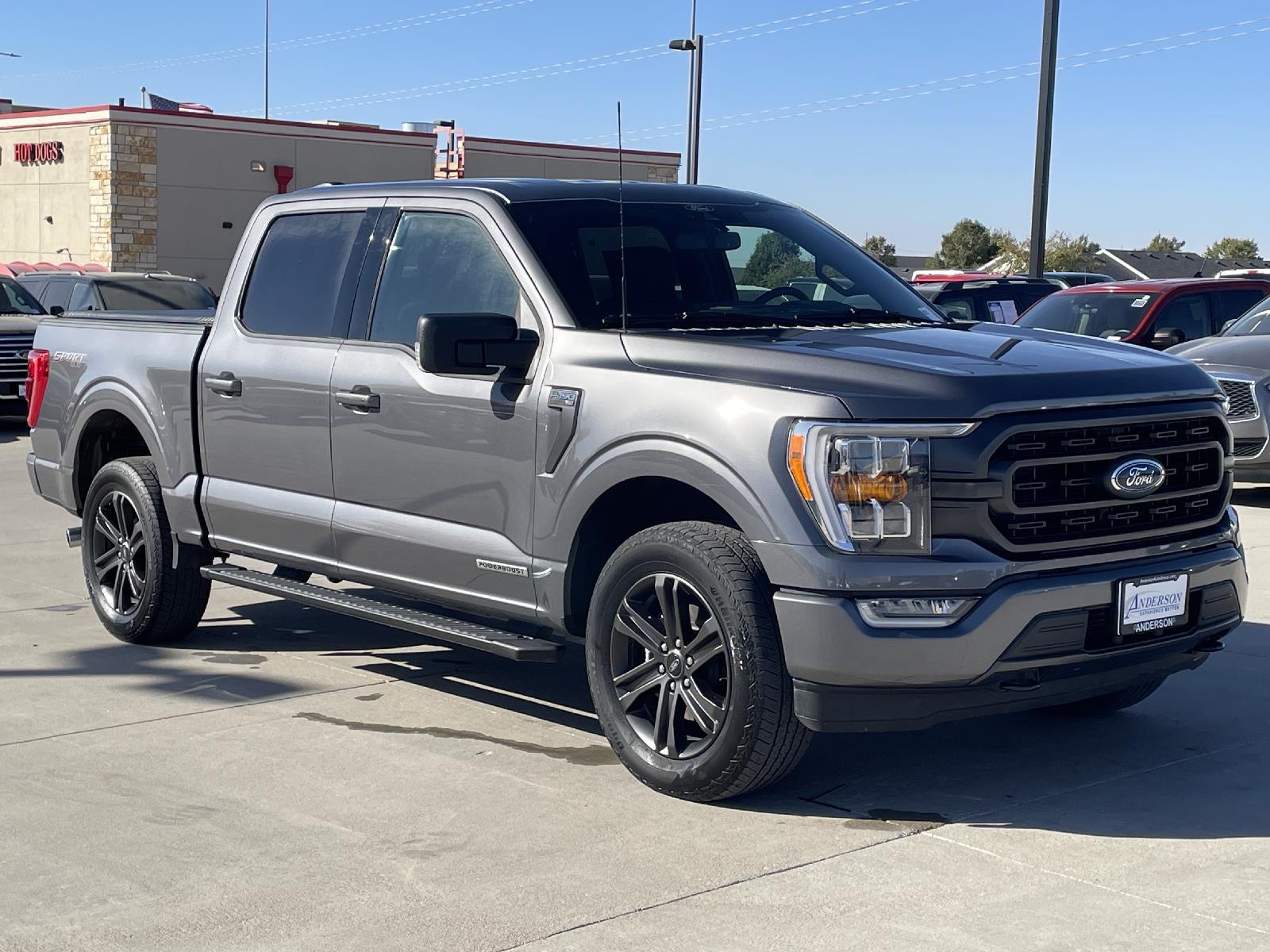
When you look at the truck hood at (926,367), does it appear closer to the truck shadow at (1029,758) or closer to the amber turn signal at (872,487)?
the amber turn signal at (872,487)

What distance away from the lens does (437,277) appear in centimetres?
633

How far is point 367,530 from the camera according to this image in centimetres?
636

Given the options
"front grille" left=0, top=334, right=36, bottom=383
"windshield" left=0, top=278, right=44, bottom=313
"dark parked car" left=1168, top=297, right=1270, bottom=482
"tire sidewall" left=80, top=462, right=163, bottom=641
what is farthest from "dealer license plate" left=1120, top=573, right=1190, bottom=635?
"windshield" left=0, top=278, right=44, bottom=313

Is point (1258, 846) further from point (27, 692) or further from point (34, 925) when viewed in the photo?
point (27, 692)

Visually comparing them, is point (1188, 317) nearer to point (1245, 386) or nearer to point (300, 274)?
point (1245, 386)

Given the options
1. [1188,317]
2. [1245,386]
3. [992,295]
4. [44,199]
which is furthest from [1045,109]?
[44,199]

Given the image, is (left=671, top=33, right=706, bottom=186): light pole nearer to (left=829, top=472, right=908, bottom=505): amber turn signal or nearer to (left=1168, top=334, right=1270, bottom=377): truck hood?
(left=1168, top=334, right=1270, bottom=377): truck hood

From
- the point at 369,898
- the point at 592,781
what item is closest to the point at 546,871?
the point at 369,898

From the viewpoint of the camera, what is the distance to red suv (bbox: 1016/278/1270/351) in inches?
621

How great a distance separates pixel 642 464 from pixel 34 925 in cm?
223

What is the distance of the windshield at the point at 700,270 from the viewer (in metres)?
5.93

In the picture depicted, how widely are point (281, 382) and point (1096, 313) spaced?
36.2 feet

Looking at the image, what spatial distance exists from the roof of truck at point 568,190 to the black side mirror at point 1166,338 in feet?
28.1

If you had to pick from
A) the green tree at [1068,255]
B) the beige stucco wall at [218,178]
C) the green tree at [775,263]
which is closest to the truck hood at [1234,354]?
the green tree at [775,263]
